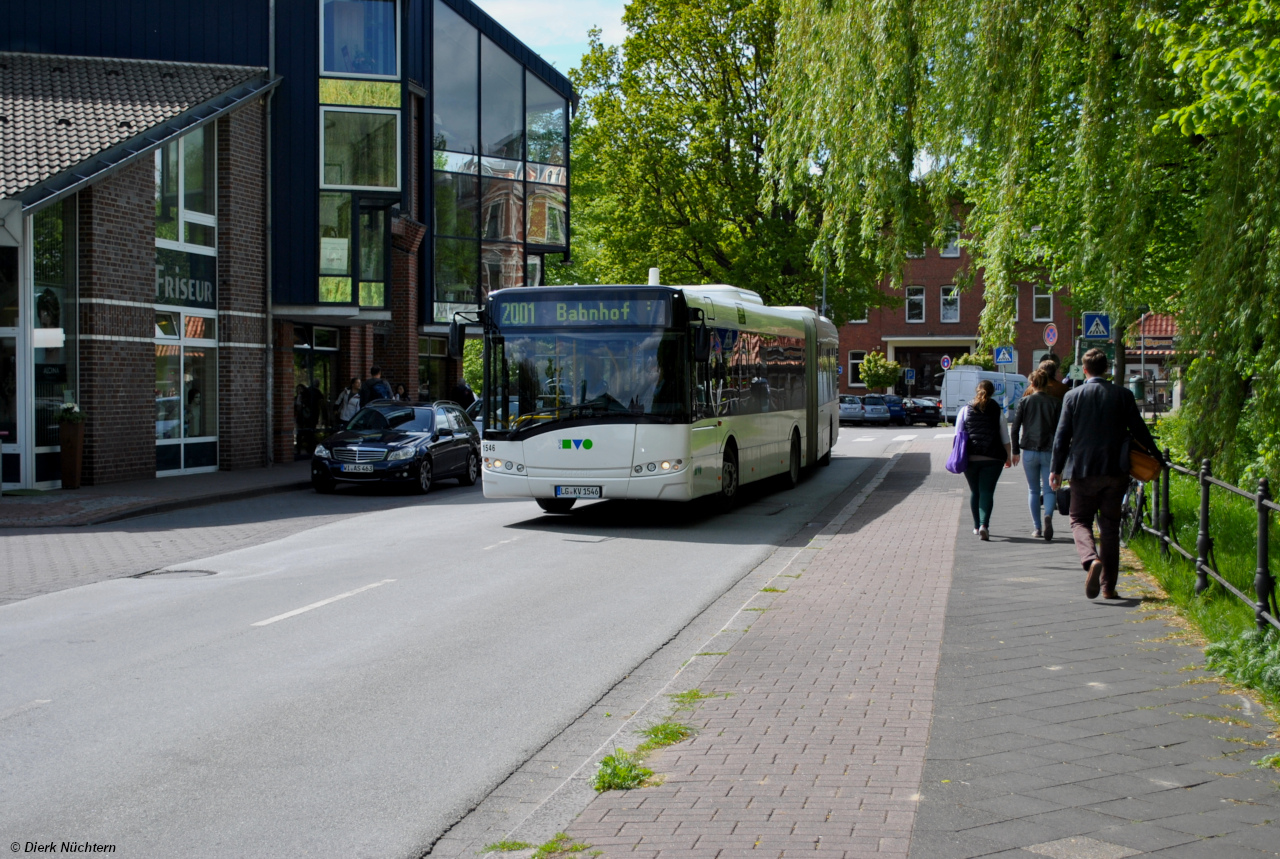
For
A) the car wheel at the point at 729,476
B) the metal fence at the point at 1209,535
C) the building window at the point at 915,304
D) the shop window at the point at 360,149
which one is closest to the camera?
the metal fence at the point at 1209,535

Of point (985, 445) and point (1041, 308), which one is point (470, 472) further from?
point (1041, 308)

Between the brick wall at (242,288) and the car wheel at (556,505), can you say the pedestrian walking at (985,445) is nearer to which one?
the car wheel at (556,505)

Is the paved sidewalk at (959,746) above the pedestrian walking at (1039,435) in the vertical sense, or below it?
below

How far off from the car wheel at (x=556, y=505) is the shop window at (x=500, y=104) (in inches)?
810

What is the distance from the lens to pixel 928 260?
223 feet

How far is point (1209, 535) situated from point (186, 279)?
19.2 meters

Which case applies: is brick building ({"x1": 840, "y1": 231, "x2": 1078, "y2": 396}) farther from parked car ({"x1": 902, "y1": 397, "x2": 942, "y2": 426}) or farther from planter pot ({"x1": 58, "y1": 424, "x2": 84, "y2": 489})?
planter pot ({"x1": 58, "y1": 424, "x2": 84, "y2": 489})

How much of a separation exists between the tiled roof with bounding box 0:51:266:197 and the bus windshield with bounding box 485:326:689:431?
8.65 meters

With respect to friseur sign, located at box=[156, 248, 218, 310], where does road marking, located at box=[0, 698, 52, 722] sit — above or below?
below

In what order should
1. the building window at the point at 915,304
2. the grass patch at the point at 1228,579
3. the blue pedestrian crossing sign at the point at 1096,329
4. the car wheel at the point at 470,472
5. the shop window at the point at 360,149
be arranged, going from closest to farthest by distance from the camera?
the grass patch at the point at 1228,579 < the blue pedestrian crossing sign at the point at 1096,329 < the car wheel at the point at 470,472 < the shop window at the point at 360,149 < the building window at the point at 915,304

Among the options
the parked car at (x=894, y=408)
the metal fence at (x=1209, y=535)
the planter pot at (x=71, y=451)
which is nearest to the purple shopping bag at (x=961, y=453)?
the metal fence at (x=1209, y=535)

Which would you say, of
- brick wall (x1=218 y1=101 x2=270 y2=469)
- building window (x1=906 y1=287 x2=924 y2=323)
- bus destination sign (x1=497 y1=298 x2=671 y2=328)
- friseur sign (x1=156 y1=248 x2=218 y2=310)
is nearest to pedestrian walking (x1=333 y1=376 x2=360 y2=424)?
brick wall (x1=218 y1=101 x2=270 y2=469)

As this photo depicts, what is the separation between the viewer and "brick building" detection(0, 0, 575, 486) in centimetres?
1961

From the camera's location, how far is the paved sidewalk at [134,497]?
51.5 feet
